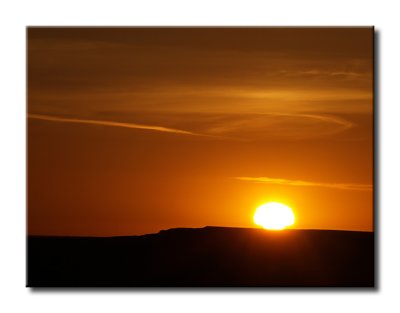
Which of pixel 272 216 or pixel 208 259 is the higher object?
pixel 272 216

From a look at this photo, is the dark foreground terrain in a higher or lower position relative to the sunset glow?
lower

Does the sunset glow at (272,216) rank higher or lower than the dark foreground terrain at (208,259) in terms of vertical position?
higher

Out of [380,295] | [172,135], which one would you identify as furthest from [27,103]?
[380,295]
